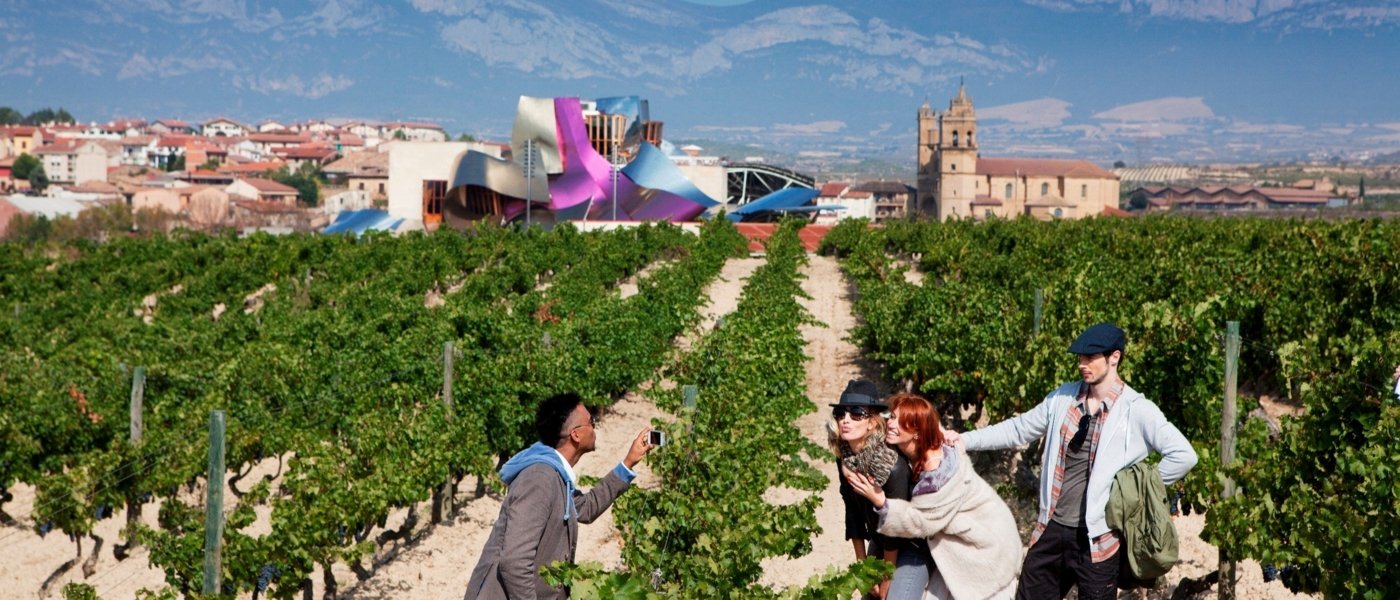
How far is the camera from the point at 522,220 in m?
61.4

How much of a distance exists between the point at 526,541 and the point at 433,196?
202 feet

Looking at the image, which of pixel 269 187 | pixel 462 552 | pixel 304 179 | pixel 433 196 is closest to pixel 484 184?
pixel 433 196

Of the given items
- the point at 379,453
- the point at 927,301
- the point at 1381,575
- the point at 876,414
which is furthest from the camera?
the point at 927,301

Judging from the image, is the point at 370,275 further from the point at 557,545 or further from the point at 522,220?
the point at 522,220

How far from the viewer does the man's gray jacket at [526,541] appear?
4.37 m

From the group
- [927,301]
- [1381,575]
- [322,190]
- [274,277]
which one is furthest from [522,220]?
[322,190]

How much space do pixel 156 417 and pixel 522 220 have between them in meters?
49.8

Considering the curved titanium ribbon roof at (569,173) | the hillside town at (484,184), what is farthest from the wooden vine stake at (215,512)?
the curved titanium ribbon roof at (569,173)

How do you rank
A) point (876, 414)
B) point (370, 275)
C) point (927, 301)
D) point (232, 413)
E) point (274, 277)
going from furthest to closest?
point (274, 277) → point (370, 275) → point (927, 301) → point (232, 413) → point (876, 414)

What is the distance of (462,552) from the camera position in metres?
9.98

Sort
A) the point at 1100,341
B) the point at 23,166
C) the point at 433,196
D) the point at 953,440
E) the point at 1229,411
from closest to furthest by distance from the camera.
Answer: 1. the point at 953,440
2. the point at 1100,341
3. the point at 1229,411
4. the point at 433,196
5. the point at 23,166

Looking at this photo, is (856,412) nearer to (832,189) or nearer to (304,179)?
(832,189)

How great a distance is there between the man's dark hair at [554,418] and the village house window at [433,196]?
60239 mm

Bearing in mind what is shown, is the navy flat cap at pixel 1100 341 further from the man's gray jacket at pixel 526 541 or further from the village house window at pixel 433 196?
the village house window at pixel 433 196
